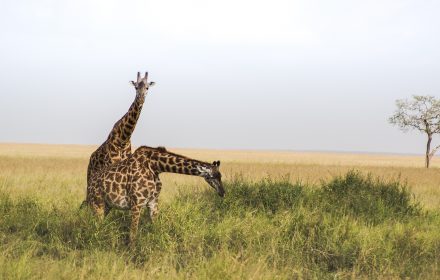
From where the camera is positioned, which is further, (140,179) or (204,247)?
(204,247)

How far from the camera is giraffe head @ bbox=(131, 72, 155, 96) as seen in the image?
8.18 m

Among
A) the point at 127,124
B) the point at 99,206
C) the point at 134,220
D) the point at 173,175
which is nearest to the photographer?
the point at 134,220

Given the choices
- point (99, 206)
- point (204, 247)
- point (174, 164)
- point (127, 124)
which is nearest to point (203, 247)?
point (204, 247)

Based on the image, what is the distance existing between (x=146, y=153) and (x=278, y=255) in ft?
8.60

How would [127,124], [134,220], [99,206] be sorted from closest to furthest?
[134,220], [99,206], [127,124]

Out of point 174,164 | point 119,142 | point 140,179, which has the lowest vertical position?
point 140,179

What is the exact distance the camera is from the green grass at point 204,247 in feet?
20.6

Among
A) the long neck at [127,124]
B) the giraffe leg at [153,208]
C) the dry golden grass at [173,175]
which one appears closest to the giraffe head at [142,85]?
the long neck at [127,124]

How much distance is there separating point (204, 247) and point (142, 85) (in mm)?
2840

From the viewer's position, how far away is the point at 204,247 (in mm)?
7812

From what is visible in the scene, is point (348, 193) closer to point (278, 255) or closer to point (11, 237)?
point (278, 255)

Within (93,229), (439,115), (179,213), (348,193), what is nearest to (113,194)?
(93,229)

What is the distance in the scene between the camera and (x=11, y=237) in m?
8.55

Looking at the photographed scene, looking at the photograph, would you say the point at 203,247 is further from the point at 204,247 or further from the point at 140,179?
the point at 140,179
